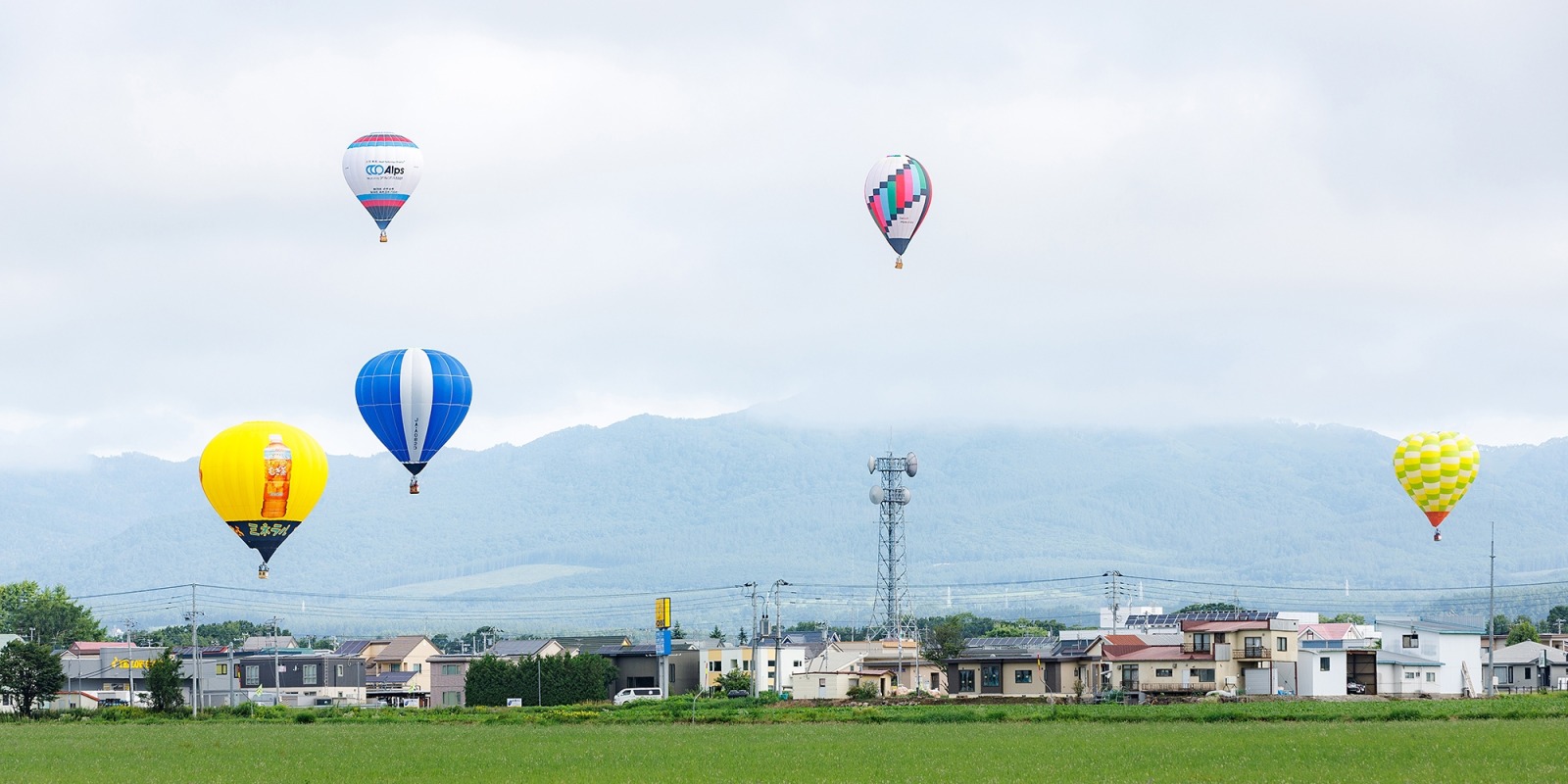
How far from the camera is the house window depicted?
106 m

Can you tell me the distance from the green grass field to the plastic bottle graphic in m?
8.09

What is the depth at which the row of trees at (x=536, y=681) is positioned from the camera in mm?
111125

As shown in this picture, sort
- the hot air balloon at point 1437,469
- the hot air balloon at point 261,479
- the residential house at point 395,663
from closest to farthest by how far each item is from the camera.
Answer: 1. the hot air balloon at point 261,479
2. the hot air balloon at point 1437,469
3. the residential house at point 395,663

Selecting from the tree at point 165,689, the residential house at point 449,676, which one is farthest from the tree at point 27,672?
the residential house at point 449,676

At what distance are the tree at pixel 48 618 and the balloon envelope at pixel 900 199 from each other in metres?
126

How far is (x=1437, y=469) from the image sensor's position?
84.9 metres

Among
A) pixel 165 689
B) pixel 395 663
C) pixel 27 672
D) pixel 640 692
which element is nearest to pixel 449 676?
pixel 395 663

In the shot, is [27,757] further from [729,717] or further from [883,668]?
[883,668]

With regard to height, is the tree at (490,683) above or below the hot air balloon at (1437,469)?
below

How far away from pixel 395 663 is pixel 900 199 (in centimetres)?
8298

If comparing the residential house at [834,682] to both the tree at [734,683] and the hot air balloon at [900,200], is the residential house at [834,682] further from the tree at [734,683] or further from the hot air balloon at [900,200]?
the hot air balloon at [900,200]

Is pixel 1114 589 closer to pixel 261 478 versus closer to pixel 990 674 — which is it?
pixel 990 674

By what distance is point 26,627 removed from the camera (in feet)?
590

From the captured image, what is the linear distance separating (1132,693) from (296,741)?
1854 inches
